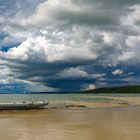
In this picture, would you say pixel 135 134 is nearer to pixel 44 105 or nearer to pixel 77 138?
pixel 77 138

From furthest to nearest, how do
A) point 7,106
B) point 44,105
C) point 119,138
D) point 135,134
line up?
point 44,105 → point 7,106 → point 135,134 → point 119,138

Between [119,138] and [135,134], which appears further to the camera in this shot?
[135,134]

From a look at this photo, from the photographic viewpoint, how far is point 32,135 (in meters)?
18.3

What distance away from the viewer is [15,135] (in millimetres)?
18328

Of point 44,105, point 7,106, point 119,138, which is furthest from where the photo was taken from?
point 44,105

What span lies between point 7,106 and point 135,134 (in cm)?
2884

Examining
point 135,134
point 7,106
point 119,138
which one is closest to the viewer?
point 119,138

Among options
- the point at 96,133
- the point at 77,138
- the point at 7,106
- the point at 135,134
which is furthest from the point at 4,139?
the point at 7,106

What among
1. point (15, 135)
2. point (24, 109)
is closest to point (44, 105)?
point (24, 109)

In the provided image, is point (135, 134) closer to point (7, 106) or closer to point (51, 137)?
point (51, 137)

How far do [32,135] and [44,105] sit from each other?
2837 centimetres

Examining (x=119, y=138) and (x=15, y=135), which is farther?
(x=15, y=135)

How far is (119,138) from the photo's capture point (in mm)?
16438

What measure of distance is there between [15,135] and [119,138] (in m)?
6.34
